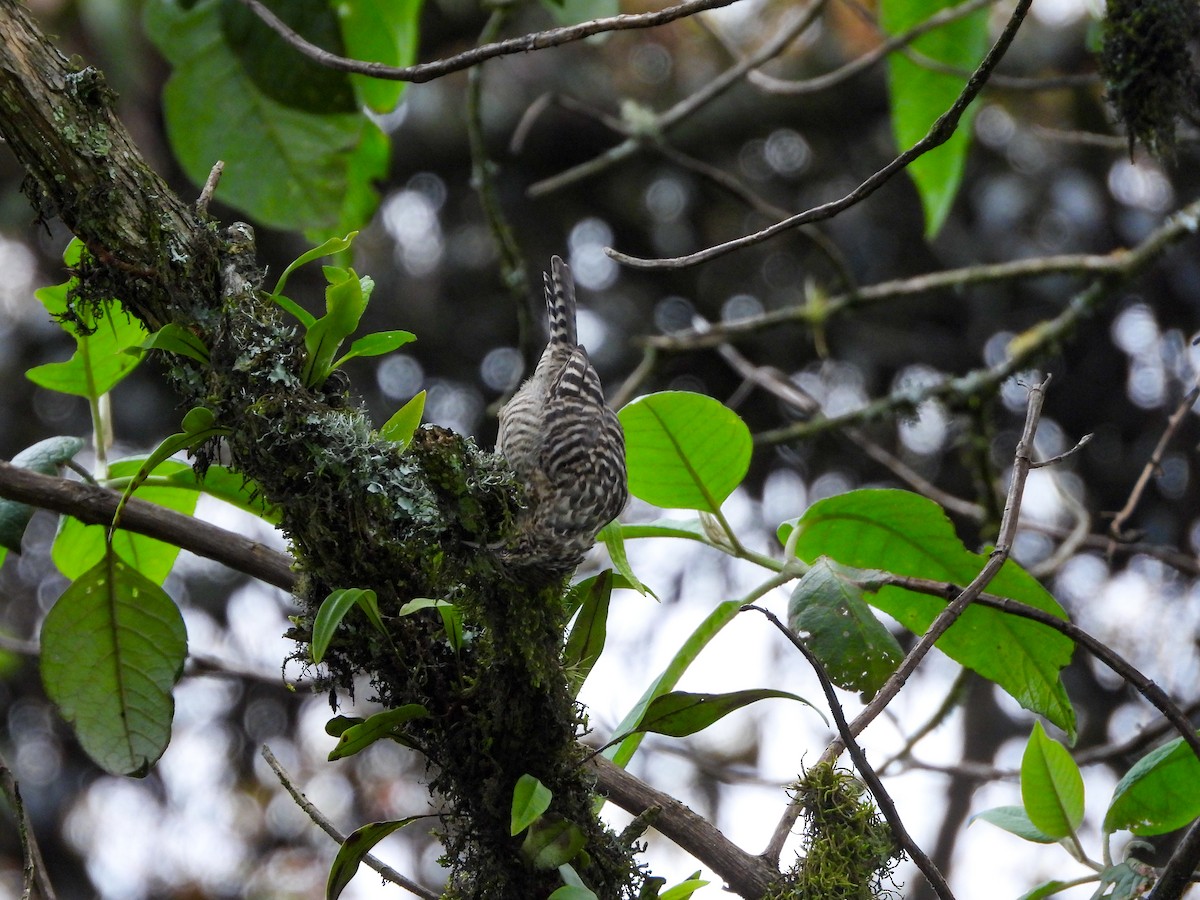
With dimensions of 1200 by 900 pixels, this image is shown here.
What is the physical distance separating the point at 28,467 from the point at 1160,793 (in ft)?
5.58

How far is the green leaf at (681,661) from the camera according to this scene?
1.63 meters

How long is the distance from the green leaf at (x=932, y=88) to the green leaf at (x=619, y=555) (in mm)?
1204

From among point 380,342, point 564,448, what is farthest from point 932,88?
point 380,342

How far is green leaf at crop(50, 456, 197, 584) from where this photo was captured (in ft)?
5.83

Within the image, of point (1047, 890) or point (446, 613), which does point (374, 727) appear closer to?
point (446, 613)

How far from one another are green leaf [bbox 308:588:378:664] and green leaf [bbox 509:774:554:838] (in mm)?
264

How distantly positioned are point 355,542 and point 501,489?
20cm

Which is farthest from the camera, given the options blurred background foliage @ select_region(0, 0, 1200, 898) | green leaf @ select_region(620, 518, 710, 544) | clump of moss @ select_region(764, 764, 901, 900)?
blurred background foliage @ select_region(0, 0, 1200, 898)

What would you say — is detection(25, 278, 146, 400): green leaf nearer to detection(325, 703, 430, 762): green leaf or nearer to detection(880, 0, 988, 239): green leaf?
detection(325, 703, 430, 762): green leaf

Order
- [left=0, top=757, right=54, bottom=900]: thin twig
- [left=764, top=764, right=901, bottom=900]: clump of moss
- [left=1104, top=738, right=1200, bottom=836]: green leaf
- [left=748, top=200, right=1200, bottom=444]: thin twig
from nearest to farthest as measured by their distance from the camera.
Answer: [left=764, top=764, right=901, bottom=900]: clump of moss, [left=0, top=757, right=54, bottom=900]: thin twig, [left=1104, top=738, right=1200, bottom=836]: green leaf, [left=748, top=200, right=1200, bottom=444]: thin twig

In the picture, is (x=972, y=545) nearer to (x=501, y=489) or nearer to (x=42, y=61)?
(x=501, y=489)

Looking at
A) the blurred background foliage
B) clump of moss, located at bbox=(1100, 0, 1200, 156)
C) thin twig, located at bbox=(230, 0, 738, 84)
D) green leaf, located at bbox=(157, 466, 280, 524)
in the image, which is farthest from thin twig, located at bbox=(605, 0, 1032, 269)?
the blurred background foliage

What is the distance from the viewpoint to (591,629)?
1.62 meters

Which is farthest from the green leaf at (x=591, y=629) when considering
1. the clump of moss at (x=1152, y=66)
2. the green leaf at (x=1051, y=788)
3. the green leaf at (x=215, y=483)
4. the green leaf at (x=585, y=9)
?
the clump of moss at (x=1152, y=66)
